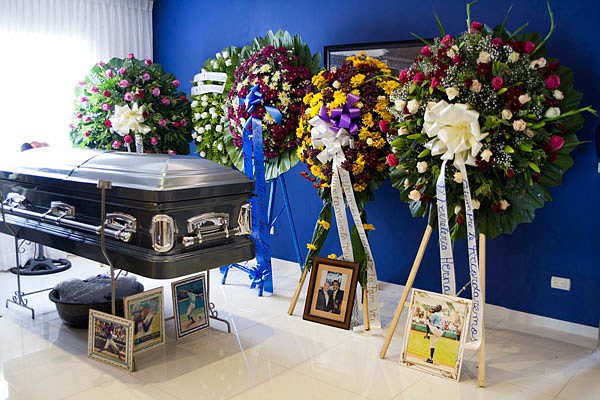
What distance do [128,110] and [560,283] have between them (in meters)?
3.55

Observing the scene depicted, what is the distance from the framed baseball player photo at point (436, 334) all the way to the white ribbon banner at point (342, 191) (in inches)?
20.0

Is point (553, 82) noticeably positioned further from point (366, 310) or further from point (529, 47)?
point (366, 310)

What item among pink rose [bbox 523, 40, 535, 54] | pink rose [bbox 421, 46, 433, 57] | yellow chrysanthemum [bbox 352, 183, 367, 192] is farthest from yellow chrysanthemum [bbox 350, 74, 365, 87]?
pink rose [bbox 523, 40, 535, 54]

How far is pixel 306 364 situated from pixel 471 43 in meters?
1.90

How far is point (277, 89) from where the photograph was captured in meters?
4.10

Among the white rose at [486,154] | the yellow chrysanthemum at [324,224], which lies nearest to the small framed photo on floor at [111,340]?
the yellow chrysanthemum at [324,224]

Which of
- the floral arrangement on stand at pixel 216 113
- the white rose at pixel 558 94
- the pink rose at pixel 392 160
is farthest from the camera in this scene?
the floral arrangement on stand at pixel 216 113

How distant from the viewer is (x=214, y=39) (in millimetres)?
5566

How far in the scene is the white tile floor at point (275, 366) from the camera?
2771 millimetres

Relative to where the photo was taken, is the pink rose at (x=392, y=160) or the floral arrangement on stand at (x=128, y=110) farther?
the floral arrangement on stand at (x=128, y=110)

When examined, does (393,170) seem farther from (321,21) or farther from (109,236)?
(321,21)

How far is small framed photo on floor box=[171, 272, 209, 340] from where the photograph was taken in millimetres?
3379

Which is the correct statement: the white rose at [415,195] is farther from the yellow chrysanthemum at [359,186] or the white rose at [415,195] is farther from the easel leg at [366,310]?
the easel leg at [366,310]

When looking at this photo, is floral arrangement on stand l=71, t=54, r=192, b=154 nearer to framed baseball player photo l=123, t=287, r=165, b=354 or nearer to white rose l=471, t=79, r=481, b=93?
framed baseball player photo l=123, t=287, r=165, b=354
